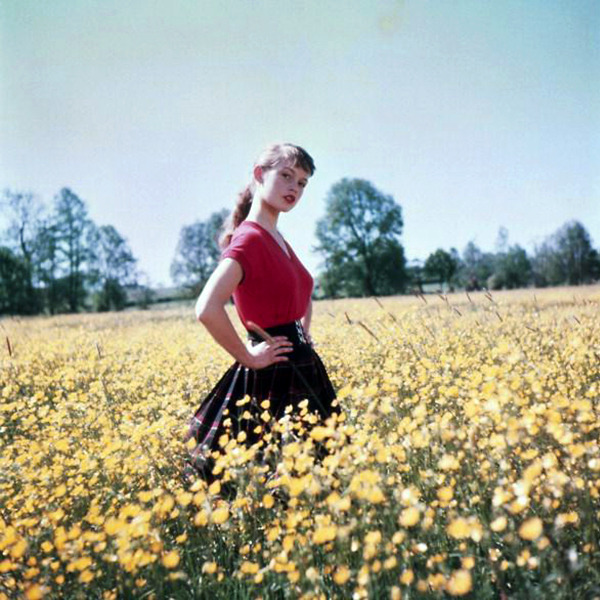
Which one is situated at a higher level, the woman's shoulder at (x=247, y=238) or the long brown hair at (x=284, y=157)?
the long brown hair at (x=284, y=157)

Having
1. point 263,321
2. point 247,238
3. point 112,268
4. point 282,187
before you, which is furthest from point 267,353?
point 112,268

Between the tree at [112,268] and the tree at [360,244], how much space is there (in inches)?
893

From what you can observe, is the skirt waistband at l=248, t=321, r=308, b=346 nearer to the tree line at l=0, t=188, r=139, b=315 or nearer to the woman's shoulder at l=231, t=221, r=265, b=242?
the woman's shoulder at l=231, t=221, r=265, b=242

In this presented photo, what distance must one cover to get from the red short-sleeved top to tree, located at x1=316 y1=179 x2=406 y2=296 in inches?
1614

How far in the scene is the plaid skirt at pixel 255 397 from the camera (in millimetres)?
2447

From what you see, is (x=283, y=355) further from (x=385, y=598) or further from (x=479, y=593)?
(x=479, y=593)

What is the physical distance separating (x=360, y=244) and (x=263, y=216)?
4238 cm

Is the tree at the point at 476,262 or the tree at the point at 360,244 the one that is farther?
the tree at the point at 476,262

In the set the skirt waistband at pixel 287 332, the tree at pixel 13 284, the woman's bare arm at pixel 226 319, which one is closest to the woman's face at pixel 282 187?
the woman's bare arm at pixel 226 319

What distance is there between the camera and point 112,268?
2034 inches

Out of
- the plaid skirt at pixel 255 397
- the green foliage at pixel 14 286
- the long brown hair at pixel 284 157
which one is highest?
the green foliage at pixel 14 286

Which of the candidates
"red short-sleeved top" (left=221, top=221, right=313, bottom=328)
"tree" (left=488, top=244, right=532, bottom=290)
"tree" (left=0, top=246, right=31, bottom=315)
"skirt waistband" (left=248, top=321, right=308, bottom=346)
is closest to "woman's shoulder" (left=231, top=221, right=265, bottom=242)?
"red short-sleeved top" (left=221, top=221, right=313, bottom=328)

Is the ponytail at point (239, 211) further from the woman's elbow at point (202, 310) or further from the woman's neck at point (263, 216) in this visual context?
the woman's elbow at point (202, 310)

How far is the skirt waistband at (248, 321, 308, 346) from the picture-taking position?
2.55 meters
